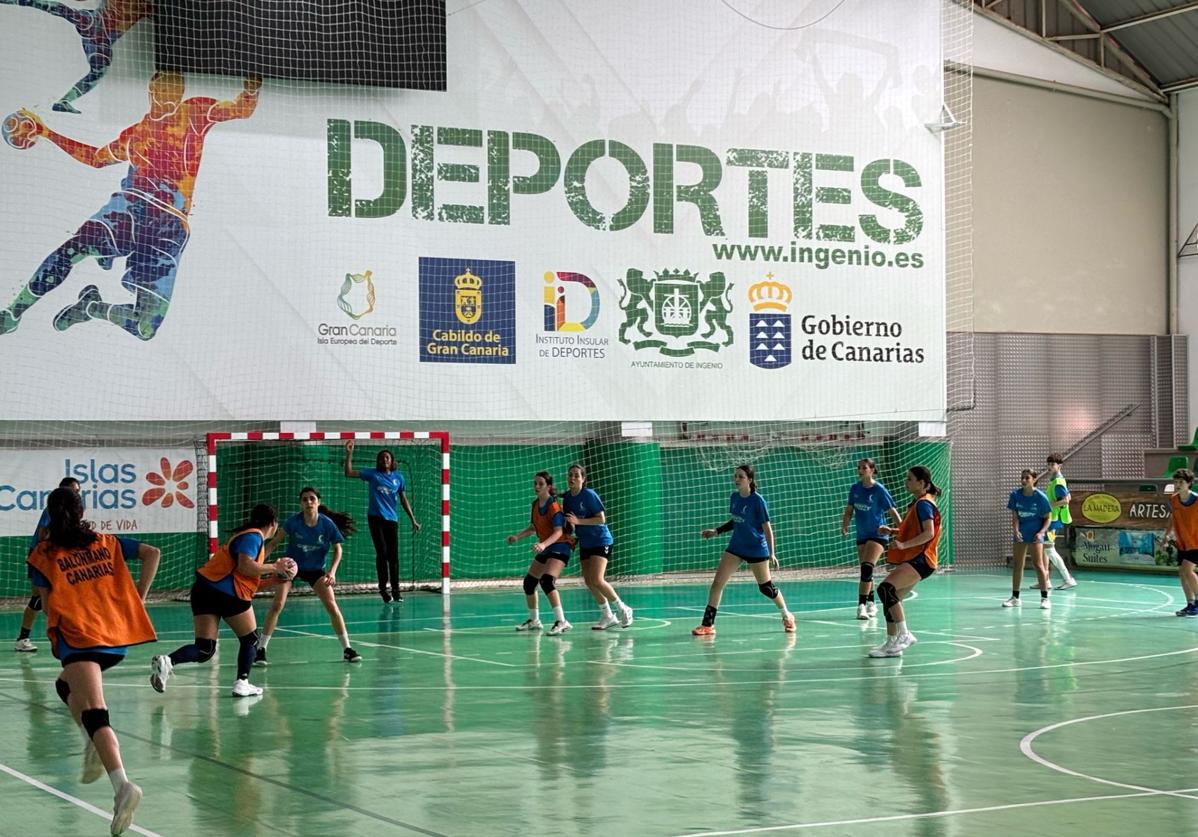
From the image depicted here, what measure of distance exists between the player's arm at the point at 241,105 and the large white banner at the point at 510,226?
0.12 feet

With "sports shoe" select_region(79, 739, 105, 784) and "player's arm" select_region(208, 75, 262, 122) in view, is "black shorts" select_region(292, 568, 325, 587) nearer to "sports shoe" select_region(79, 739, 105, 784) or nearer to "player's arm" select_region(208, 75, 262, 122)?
"sports shoe" select_region(79, 739, 105, 784)

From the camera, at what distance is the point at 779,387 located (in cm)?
3094

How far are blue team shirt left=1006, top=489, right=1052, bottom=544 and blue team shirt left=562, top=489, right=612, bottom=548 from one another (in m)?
7.83

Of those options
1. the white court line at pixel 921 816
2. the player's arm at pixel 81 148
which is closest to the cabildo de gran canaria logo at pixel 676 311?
the player's arm at pixel 81 148

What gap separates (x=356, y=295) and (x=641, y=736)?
1655 centimetres

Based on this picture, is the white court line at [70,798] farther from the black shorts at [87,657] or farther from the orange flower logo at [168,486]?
the orange flower logo at [168,486]

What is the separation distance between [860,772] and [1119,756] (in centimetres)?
212

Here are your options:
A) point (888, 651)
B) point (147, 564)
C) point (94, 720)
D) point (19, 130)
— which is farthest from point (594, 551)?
point (19, 130)

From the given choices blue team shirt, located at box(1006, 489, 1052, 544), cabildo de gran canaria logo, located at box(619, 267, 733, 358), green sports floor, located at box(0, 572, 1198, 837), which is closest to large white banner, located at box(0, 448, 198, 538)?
green sports floor, located at box(0, 572, 1198, 837)

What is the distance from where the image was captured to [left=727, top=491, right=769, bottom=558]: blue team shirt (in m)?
19.4

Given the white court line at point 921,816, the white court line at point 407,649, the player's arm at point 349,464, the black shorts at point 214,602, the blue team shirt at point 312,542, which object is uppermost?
the player's arm at point 349,464

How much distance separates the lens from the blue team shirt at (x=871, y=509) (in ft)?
73.3

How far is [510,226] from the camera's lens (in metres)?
28.7

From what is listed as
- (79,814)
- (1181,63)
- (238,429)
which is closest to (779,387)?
(238,429)
